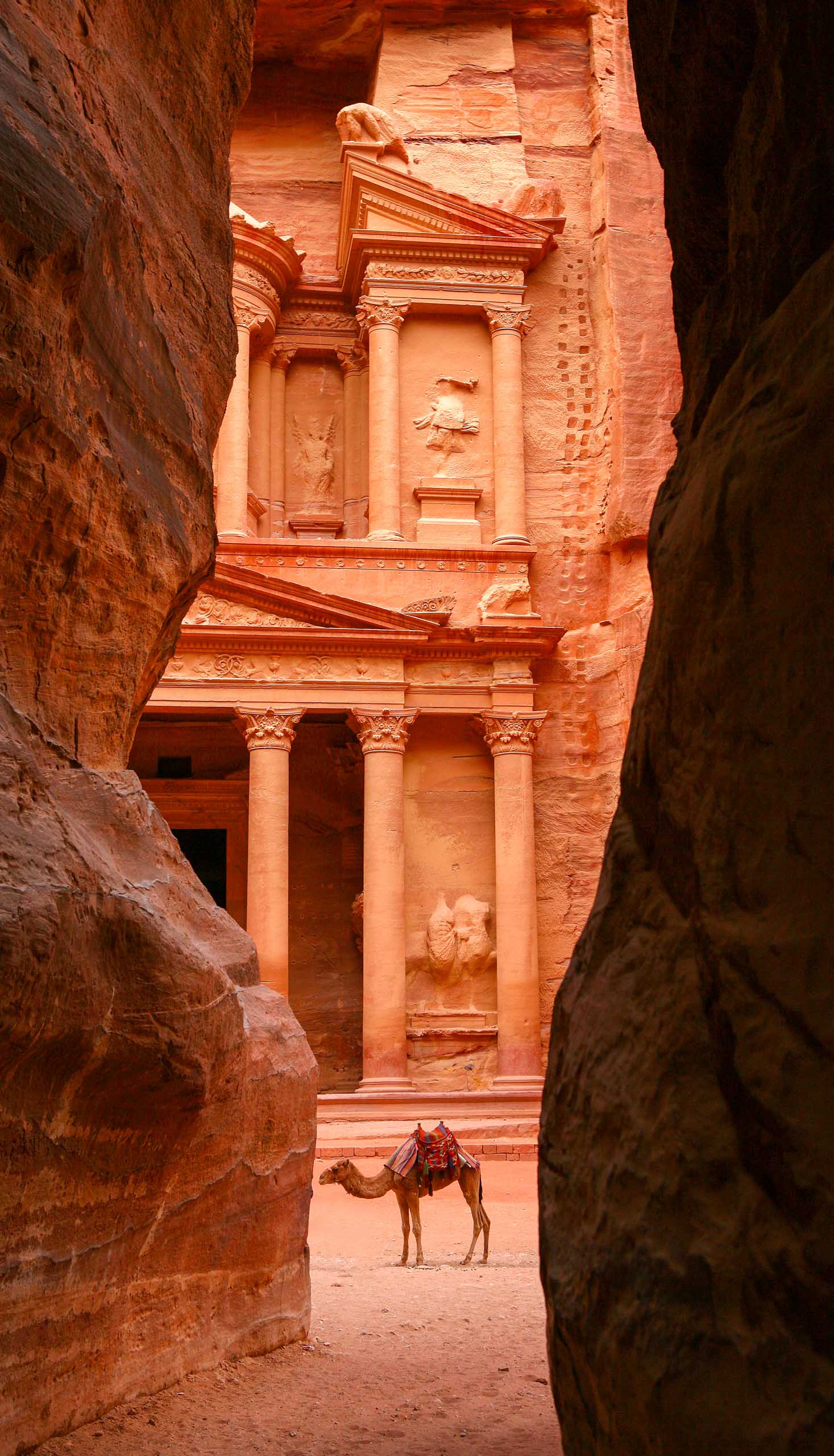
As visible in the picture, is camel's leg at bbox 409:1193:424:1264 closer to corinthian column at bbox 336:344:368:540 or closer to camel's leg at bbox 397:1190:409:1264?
camel's leg at bbox 397:1190:409:1264

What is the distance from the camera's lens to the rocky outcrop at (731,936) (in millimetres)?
1625

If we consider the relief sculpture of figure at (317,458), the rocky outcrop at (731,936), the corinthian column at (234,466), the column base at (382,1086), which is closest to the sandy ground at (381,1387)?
the rocky outcrop at (731,936)

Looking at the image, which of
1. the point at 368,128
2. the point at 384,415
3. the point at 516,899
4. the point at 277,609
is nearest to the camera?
the point at 277,609

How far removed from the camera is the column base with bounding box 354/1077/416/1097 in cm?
1645

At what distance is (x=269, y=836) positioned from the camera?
1706cm

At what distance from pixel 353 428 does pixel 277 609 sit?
5354mm

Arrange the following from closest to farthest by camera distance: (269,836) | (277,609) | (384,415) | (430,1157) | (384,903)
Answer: (430,1157), (269,836), (384,903), (277,609), (384,415)

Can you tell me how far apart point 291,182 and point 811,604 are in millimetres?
23091

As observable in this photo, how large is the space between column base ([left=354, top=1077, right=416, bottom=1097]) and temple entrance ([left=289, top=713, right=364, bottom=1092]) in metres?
2.08

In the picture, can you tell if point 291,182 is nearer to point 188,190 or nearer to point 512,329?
point 512,329

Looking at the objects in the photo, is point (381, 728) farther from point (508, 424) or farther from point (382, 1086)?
point (508, 424)

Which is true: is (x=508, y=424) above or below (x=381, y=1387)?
above

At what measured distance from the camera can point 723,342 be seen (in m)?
2.46

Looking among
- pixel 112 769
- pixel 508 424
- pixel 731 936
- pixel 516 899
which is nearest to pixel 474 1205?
pixel 112 769
